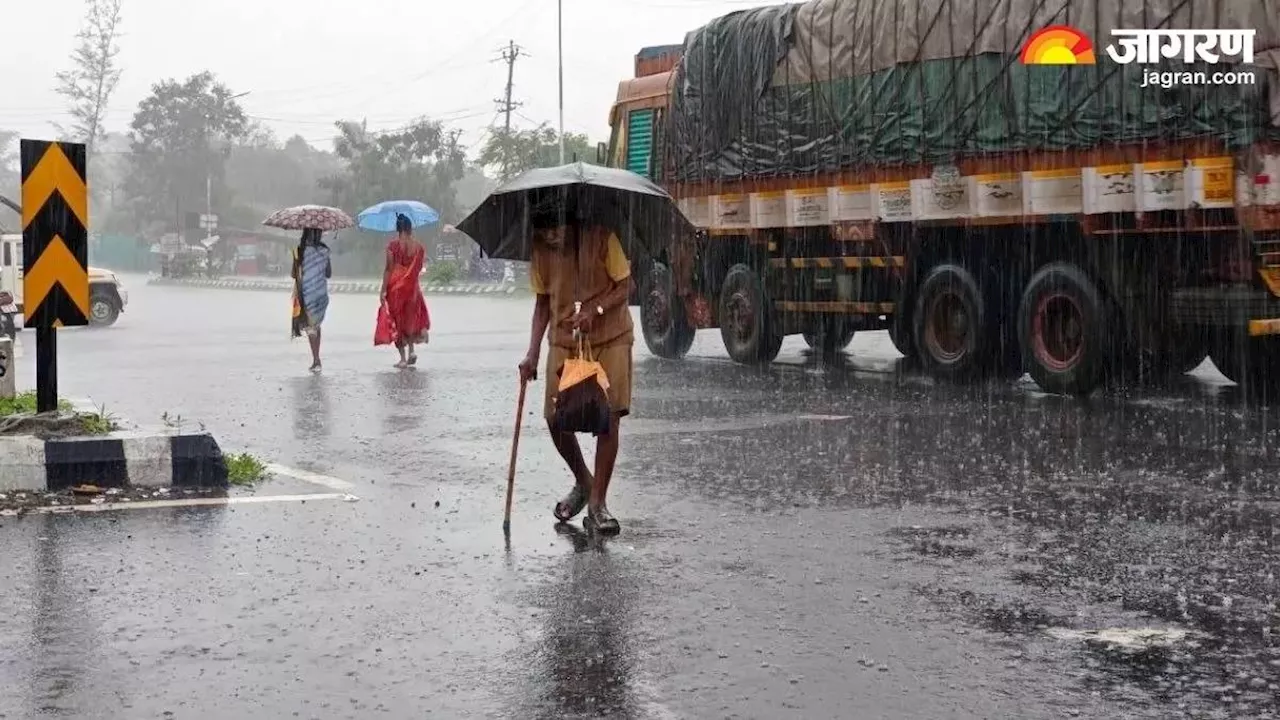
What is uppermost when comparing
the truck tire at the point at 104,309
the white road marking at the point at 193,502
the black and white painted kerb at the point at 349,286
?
the black and white painted kerb at the point at 349,286

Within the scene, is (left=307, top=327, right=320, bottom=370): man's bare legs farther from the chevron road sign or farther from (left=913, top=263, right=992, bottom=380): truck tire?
the chevron road sign

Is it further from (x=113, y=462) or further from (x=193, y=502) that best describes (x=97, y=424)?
(x=193, y=502)

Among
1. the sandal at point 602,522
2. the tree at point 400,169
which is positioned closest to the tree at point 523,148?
the tree at point 400,169

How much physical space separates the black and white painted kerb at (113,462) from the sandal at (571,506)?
1917mm

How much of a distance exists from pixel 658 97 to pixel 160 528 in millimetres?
11902

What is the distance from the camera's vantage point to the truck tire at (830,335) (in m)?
16.6

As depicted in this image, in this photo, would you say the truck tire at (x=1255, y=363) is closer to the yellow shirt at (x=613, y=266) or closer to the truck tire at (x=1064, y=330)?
the truck tire at (x=1064, y=330)

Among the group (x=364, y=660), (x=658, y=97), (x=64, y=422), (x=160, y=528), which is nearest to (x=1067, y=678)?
(x=364, y=660)

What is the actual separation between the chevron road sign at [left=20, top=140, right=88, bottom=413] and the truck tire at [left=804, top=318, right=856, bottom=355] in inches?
364

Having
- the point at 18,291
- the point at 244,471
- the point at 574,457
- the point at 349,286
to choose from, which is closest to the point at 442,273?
the point at 349,286

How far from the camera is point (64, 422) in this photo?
27.5 feet

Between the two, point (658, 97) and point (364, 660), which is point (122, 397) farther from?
point (364, 660)

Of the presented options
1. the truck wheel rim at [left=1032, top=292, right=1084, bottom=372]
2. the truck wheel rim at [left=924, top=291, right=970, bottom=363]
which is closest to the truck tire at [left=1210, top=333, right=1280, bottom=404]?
the truck wheel rim at [left=1032, top=292, right=1084, bottom=372]

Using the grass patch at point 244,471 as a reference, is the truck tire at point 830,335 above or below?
above
